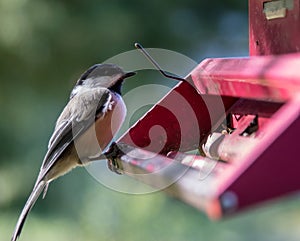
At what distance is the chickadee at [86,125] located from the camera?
2623mm

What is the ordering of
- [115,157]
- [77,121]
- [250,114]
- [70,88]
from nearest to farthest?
[250,114] → [115,157] → [77,121] → [70,88]

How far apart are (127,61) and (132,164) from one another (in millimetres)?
2594

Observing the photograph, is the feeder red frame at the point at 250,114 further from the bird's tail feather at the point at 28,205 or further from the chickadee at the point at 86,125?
the bird's tail feather at the point at 28,205

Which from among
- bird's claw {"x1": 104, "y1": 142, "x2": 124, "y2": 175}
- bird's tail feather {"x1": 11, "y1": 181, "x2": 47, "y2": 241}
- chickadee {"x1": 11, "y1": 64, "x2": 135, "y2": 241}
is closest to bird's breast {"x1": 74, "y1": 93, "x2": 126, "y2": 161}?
chickadee {"x1": 11, "y1": 64, "x2": 135, "y2": 241}

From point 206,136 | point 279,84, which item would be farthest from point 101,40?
point 279,84

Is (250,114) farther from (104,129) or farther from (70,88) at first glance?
(70,88)

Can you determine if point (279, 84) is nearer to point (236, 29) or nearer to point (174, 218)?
point (174, 218)

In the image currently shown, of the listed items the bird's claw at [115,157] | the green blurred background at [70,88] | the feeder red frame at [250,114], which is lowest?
the green blurred background at [70,88]

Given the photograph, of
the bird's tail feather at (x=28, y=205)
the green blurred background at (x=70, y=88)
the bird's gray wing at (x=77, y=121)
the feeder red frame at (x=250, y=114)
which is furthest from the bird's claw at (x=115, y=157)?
the green blurred background at (x=70, y=88)

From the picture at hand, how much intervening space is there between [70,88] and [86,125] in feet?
7.37

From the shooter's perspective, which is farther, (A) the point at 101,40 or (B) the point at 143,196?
(A) the point at 101,40

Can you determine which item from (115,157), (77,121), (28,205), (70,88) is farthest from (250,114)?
(70,88)

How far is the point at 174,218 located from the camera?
4.40 meters

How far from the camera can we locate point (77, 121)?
8.90 feet
